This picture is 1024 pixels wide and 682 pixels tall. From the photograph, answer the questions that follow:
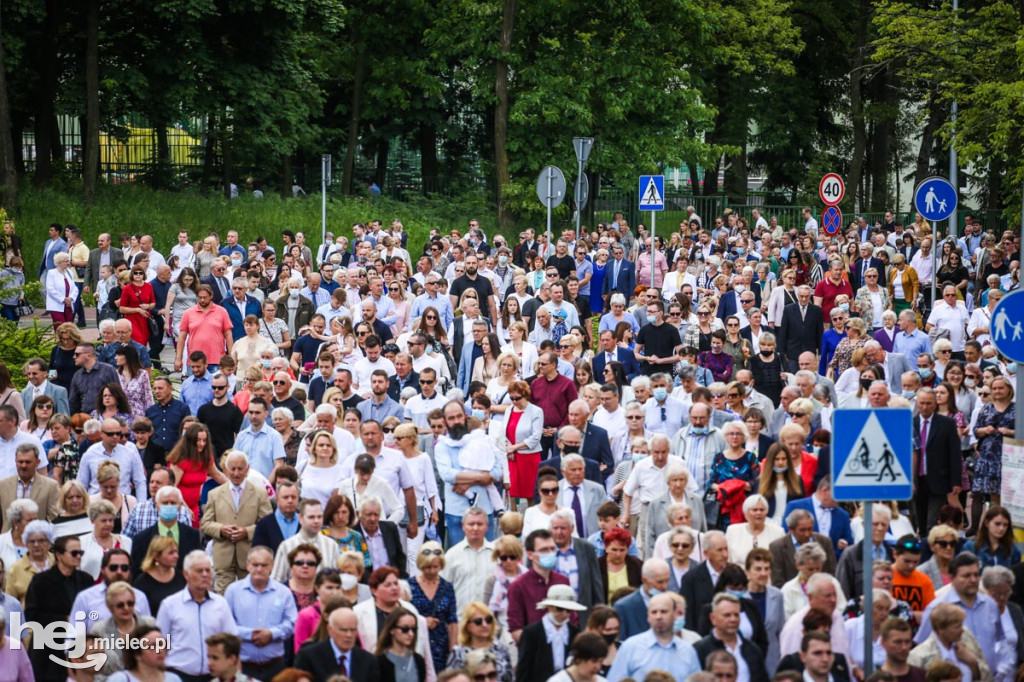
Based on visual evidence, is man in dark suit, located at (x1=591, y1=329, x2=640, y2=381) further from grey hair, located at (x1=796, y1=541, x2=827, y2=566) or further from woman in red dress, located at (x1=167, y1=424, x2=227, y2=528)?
grey hair, located at (x1=796, y1=541, x2=827, y2=566)

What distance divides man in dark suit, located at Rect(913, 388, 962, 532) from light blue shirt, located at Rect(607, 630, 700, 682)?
5.93m

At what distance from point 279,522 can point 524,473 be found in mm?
3516

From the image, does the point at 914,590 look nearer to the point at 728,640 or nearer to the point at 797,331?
the point at 728,640

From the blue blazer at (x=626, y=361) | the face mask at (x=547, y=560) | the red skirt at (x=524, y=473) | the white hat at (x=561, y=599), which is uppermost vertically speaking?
the blue blazer at (x=626, y=361)

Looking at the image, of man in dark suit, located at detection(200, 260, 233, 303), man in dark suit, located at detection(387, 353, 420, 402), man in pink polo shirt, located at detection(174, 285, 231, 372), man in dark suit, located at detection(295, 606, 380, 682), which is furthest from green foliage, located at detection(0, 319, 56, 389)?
man in dark suit, located at detection(295, 606, 380, 682)

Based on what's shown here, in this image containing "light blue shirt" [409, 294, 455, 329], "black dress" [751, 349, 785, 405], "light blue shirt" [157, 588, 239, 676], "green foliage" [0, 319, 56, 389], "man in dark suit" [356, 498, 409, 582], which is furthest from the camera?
"light blue shirt" [409, 294, 455, 329]

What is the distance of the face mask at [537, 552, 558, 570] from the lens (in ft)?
32.7

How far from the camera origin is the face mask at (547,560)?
998 centimetres

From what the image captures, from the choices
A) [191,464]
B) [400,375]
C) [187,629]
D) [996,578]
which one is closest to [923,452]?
[996,578]

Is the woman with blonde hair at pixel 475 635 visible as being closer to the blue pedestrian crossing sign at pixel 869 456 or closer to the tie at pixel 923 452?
the blue pedestrian crossing sign at pixel 869 456

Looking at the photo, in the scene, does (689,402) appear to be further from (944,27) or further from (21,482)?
(944,27)

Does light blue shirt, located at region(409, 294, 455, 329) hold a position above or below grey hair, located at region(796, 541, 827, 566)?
above

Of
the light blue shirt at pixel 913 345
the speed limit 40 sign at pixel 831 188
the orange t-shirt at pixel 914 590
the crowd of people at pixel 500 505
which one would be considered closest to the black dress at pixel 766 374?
the crowd of people at pixel 500 505

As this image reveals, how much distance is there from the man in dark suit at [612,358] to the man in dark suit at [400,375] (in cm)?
244
